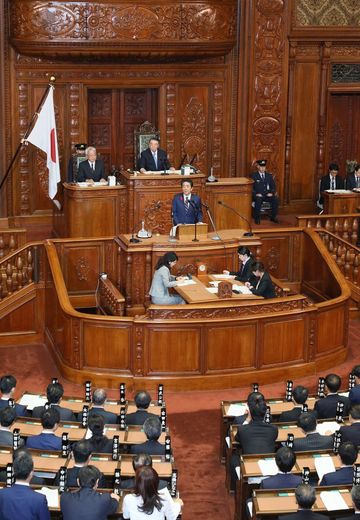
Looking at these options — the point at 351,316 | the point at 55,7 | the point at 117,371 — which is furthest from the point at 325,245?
the point at 55,7

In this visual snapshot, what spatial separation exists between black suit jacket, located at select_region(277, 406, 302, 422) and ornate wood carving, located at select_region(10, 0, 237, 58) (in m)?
8.54

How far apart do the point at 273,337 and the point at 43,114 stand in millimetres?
5060

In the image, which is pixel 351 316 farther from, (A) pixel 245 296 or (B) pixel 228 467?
(B) pixel 228 467

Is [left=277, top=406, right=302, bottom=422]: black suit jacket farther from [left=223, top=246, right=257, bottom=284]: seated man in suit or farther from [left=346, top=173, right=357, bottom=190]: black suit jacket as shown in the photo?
[left=346, top=173, right=357, bottom=190]: black suit jacket

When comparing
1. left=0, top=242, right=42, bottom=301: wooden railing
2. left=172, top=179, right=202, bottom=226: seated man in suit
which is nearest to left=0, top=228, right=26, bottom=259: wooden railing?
left=0, top=242, right=42, bottom=301: wooden railing

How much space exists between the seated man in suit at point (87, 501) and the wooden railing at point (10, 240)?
6752mm

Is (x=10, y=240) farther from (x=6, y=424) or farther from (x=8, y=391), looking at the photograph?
(x=6, y=424)

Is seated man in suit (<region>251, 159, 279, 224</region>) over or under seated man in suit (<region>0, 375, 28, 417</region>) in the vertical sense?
over

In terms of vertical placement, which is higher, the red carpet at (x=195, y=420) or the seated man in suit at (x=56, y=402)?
the seated man in suit at (x=56, y=402)

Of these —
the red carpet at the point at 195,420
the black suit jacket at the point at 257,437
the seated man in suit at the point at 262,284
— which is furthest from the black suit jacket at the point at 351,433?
the seated man in suit at the point at 262,284

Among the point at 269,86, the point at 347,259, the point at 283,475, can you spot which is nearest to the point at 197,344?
the point at 347,259

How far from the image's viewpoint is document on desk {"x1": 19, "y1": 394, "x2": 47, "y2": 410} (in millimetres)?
9023

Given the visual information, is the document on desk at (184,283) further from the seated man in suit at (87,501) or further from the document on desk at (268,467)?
the seated man in suit at (87,501)

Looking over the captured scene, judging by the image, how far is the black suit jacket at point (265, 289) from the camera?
11484 millimetres
